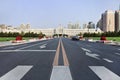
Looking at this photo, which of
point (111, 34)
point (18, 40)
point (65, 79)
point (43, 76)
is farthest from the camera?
point (111, 34)

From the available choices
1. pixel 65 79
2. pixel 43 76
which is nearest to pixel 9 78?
pixel 43 76

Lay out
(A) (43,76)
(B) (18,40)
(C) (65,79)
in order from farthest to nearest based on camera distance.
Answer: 1. (B) (18,40)
2. (A) (43,76)
3. (C) (65,79)

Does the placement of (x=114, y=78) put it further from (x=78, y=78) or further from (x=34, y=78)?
(x=34, y=78)

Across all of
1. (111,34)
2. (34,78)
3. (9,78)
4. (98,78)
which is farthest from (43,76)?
(111,34)

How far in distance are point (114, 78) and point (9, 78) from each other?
144 inches

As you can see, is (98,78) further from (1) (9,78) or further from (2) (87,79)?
(1) (9,78)

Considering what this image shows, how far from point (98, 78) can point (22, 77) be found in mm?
2680

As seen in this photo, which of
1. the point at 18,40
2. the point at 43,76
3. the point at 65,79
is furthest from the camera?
the point at 18,40

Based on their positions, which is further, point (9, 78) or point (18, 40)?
point (18, 40)

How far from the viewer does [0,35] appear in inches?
6988

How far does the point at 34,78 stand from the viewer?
9672 millimetres

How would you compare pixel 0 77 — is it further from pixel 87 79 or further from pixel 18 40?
pixel 18 40

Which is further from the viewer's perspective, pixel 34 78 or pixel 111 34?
pixel 111 34

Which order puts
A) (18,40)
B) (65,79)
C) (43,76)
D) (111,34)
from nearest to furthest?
(65,79)
(43,76)
(18,40)
(111,34)
